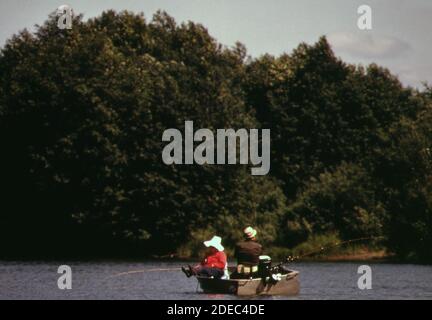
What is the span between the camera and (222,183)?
8588 centimetres

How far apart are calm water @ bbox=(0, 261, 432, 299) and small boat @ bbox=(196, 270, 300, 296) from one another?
47 cm

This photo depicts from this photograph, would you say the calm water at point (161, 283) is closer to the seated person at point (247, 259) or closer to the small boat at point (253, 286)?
the small boat at point (253, 286)

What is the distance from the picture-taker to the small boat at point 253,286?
4641 cm

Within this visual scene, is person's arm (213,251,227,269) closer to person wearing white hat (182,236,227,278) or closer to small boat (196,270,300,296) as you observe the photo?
person wearing white hat (182,236,227,278)

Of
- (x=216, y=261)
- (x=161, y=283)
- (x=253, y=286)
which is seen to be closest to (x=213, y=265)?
(x=216, y=261)

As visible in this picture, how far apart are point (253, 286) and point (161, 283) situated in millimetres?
9160

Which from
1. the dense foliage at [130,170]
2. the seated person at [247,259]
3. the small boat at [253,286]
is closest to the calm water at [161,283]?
the small boat at [253,286]

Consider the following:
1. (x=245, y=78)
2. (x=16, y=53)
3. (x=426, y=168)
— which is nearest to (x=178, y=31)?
(x=245, y=78)

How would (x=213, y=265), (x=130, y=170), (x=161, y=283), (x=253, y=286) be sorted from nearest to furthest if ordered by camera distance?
(x=253, y=286)
(x=213, y=265)
(x=161, y=283)
(x=130, y=170)

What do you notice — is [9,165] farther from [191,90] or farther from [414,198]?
[414,198]

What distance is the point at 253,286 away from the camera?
153 ft

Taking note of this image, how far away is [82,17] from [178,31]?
11750 millimetres

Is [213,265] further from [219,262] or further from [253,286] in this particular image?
[253,286]

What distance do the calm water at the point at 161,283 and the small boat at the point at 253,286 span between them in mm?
470
